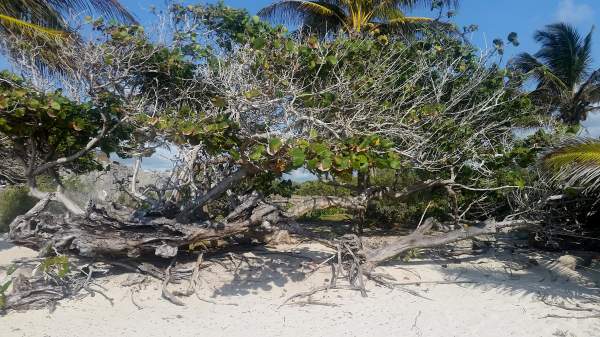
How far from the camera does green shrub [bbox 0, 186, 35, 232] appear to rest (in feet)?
43.4

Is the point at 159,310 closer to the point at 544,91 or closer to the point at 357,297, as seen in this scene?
the point at 357,297


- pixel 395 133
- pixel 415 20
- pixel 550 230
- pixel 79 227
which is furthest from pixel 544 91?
pixel 79 227

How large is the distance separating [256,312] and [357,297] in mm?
1508

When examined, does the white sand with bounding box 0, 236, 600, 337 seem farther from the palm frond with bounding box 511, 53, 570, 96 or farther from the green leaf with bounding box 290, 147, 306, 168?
the palm frond with bounding box 511, 53, 570, 96

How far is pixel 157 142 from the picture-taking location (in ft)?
25.2

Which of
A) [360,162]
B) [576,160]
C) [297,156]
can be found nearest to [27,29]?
[297,156]

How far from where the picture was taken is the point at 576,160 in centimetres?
532

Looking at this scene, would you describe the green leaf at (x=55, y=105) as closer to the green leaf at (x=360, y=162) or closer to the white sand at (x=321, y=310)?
the white sand at (x=321, y=310)

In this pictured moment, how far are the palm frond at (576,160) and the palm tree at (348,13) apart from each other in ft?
24.8

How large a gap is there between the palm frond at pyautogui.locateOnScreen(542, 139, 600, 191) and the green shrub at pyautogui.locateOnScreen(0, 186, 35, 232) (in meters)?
13.3

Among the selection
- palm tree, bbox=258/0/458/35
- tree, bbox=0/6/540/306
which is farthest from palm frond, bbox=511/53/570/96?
tree, bbox=0/6/540/306

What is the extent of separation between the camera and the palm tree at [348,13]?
12.6 meters

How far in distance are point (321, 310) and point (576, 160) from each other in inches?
142

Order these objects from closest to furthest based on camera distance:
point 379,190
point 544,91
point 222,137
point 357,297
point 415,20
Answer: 1. point 222,137
2. point 357,297
3. point 379,190
4. point 415,20
5. point 544,91
